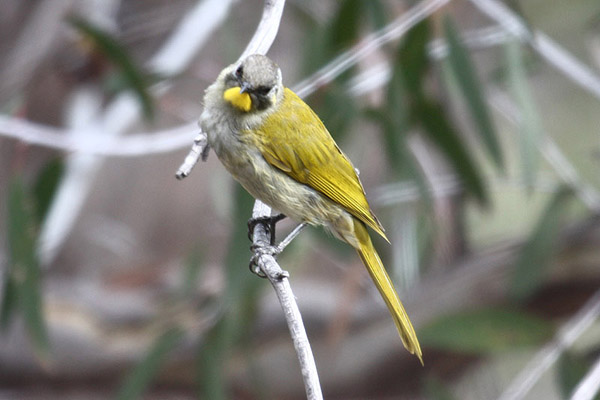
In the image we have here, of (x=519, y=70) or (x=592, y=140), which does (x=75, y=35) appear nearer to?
(x=519, y=70)

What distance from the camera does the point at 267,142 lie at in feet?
7.06

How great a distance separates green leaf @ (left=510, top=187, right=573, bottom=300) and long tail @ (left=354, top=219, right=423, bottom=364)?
1.50 meters

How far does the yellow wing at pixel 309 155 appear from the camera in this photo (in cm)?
217

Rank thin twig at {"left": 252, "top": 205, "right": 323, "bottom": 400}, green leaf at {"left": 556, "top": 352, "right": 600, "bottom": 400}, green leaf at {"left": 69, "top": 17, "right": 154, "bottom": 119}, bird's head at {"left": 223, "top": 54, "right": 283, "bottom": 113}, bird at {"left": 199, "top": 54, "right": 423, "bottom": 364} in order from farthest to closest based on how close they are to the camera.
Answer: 1. green leaf at {"left": 69, "top": 17, "right": 154, "bottom": 119}
2. green leaf at {"left": 556, "top": 352, "right": 600, "bottom": 400}
3. bird at {"left": 199, "top": 54, "right": 423, "bottom": 364}
4. bird's head at {"left": 223, "top": 54, "right": 283, "bottom": 113}
5. thin twig at {"left": 252, "top": 205, "right": 323, "bottom": 400}

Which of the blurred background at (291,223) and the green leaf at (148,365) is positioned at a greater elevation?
the blurred background at (291,223)

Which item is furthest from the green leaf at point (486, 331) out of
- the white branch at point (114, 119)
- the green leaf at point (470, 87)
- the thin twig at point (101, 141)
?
Answer: the white branch at point (114, 119)

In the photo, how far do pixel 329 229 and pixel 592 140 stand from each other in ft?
13.0

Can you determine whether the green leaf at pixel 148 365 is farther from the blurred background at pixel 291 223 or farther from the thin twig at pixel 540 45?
the thin twig at pixel 540 45

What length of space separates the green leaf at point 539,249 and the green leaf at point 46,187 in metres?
1.99

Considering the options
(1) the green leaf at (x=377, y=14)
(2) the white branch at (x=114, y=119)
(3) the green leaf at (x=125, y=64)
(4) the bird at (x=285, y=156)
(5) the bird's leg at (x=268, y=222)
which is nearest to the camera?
(4) the bird at (x=285, y=156)

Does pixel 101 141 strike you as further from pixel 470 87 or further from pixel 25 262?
pixel 470 87

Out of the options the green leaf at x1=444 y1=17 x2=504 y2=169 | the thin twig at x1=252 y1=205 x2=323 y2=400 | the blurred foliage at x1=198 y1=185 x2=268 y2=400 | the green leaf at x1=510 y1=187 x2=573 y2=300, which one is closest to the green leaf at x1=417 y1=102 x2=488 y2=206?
the green leaf at x1=444 y1=17 x2=504 y2=169

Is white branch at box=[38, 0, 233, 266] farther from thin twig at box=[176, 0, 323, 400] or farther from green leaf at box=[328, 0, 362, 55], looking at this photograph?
thin twig at box=[176, 0, 323, 400]

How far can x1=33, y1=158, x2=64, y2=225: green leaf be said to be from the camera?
11.0 ft
